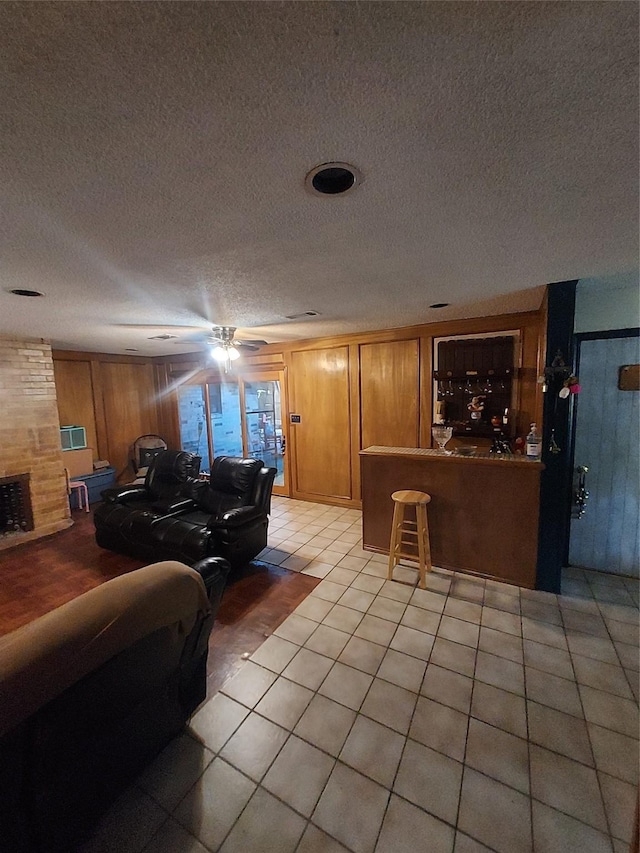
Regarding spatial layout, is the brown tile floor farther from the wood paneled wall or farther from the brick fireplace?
the wood paneled wall

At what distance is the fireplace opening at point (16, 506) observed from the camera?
13.3ft

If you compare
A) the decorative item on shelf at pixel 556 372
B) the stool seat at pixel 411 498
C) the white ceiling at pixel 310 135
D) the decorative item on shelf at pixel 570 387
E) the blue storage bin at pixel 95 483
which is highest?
the white ceiling at pixel 310 135

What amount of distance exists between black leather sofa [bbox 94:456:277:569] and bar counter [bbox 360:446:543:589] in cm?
120

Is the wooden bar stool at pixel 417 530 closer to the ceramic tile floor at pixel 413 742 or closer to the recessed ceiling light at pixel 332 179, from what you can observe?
the ceramic tile floor at pixel 413 742

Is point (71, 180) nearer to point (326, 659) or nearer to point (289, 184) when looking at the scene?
point (289, 184)

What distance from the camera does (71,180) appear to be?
115cm

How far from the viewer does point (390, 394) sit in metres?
4.30

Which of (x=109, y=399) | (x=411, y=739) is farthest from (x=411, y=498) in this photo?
(x=109, y=399)

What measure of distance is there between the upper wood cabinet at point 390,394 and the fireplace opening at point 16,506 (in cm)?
420

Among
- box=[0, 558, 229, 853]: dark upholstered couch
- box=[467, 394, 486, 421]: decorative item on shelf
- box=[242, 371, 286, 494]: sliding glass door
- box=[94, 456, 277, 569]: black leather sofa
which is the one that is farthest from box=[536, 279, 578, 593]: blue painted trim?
box=[242, 371, 286, 494]: sliding glass door

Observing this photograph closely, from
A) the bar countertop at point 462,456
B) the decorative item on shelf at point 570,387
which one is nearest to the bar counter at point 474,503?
the bar countertop at point 462,456

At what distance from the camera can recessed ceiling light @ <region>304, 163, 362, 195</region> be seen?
113 centimetres

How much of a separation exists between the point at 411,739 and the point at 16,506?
4827 mm

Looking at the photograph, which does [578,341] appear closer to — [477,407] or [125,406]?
[477,407]
